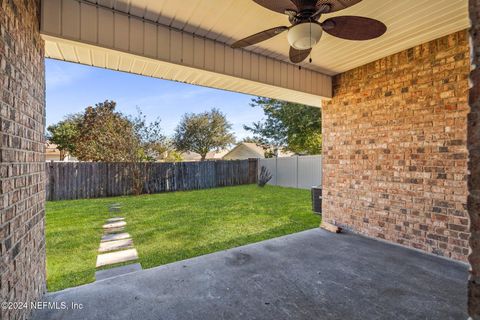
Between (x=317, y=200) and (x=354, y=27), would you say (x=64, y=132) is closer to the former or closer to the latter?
(x=317, y=200)

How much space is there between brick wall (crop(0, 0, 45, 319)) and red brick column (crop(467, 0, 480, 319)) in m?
2.00

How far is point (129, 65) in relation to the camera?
9.91ft

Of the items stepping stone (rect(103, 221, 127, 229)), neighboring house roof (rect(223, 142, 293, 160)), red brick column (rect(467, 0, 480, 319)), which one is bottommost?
stepping stone (rect(103, 221, 127, 229))

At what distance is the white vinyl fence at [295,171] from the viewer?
32.4ft

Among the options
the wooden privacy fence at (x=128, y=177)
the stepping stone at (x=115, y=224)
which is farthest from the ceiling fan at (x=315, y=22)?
the wooden privacy fence at (x=128, y=177)

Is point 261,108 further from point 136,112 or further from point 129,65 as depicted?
point 129,65

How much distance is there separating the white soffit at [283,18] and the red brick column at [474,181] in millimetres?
2035

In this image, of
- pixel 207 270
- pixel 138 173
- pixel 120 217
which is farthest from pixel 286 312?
pixel 138 173

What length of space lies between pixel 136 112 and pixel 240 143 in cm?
1699

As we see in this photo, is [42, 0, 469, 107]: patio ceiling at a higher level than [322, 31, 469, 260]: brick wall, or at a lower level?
higher

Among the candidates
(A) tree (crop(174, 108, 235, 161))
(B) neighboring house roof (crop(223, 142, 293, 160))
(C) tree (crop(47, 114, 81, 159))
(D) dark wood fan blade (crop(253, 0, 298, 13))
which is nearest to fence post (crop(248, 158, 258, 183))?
(A) tree (crop(174, 108, 235, 161))

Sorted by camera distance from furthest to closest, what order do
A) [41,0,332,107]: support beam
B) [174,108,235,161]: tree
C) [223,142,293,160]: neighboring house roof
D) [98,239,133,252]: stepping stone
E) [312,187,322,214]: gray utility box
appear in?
[223,142,293,160]: neighboring house roof
[174,108,235,161]: tree
[312,187,322,214]: gray utility box
[98,239,133,252]: stepping stone
[41,0,332,107]: support beam

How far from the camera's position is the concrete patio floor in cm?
198

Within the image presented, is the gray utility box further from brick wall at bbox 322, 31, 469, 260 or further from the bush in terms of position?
the bush
